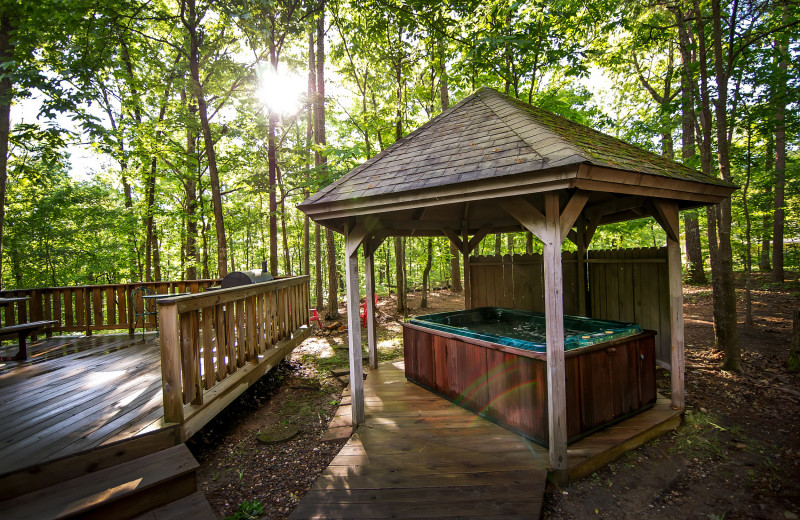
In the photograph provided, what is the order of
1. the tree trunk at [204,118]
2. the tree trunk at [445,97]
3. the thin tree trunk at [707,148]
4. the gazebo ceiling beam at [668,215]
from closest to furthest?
the gazebo ceiling beam at [668,215]
the thin tree trunk at [707,148]
the tree trunk at [204,118]
the tree trunk at [445,97]

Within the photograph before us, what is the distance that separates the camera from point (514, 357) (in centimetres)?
329

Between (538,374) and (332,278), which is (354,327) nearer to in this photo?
(538,374)

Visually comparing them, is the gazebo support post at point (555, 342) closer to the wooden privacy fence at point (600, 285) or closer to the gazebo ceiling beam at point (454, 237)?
the wooden privacy fence at point (600, 285)

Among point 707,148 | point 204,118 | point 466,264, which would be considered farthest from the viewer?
point 204,118

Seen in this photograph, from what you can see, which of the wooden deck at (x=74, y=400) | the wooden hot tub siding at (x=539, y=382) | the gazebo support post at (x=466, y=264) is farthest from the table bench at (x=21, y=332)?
the gazebo support post at (x=466, y=264)

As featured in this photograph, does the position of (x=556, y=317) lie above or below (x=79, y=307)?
above

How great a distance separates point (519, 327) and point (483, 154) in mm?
3087

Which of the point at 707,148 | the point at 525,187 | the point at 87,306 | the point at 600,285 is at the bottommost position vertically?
the point at 87,306

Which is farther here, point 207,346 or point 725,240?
point 725,240

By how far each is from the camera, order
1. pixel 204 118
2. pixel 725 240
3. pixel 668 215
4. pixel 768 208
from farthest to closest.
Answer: pixel 768 208
pixel 204 118
pixel 725 240
pixel 668 215

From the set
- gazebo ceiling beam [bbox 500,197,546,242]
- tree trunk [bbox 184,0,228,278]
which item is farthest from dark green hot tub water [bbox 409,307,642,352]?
tree trunk [bbox 184,0,228,278]

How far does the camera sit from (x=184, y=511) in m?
2.30

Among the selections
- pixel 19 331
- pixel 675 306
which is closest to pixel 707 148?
pixel 675 306

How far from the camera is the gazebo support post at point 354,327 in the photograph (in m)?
3.79
